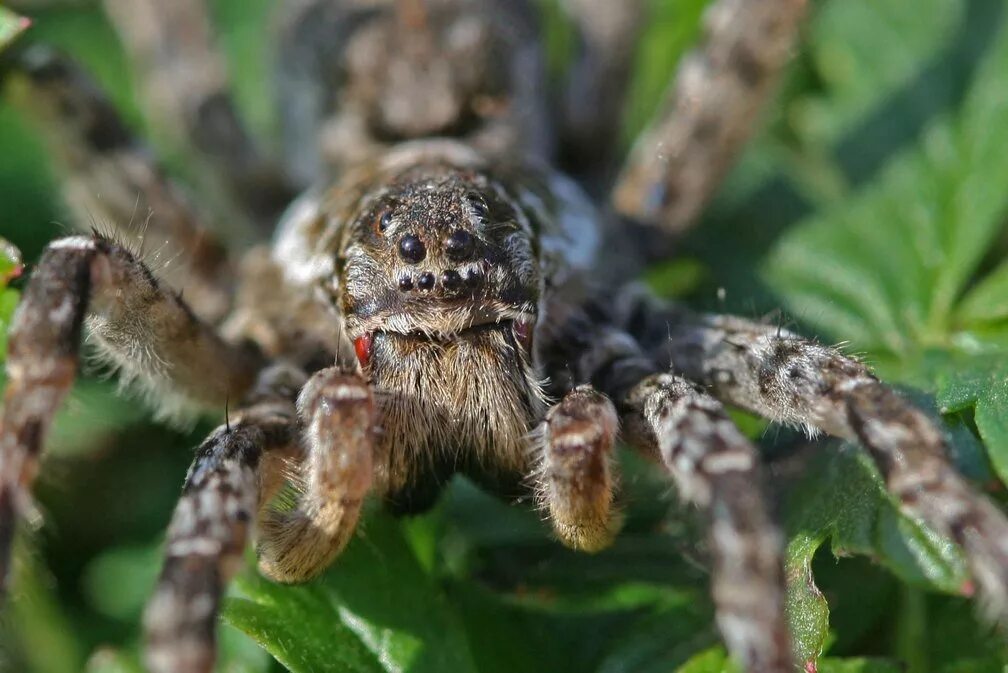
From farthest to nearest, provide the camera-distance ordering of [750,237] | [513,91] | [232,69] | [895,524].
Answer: [232,69] < [750,237] < [513,91] < [895,524]

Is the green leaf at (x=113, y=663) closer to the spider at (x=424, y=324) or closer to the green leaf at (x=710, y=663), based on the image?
the spider at (x=424, y=324)

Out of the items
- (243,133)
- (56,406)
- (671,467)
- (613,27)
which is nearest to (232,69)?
(243,133)

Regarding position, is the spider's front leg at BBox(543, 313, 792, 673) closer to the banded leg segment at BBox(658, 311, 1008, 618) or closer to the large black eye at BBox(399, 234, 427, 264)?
the banded leg segment at BBox(658, 311, 1008, 618)

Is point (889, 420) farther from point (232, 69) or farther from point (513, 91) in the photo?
point (232, 69)

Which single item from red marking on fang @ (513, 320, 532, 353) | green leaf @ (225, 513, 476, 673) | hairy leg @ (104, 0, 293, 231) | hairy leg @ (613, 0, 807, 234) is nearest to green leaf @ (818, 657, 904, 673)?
green leaf @ (225, 513, 476, 673)

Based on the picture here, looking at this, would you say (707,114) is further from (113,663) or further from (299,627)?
(113,663)

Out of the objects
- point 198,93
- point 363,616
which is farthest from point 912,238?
point 198,93

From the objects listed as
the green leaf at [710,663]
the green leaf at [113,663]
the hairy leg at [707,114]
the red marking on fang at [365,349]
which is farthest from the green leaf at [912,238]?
the green leaf at [113,663]
